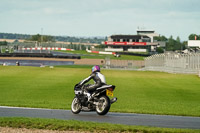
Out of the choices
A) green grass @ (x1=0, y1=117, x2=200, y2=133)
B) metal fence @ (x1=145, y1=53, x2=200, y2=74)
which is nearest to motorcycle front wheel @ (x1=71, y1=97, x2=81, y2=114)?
green grass @ (x1=0, y1=117, x2=200, y2=133)

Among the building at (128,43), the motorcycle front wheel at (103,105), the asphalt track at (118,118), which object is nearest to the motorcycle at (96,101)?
the motorcycle front wheel at (103,105)

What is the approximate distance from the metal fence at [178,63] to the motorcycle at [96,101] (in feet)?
132

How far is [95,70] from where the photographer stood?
1728 centimetres

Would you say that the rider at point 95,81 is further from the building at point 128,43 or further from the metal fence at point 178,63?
the building at point 128,43

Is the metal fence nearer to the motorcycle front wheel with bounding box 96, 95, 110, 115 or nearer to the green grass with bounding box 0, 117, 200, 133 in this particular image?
the motorcycle front wheel with bounding box 96, 95, 110, 115

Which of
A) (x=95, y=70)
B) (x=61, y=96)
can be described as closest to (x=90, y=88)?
(x=95, y=70)

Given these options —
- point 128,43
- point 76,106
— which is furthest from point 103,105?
point 128,43

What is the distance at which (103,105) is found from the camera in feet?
55.2

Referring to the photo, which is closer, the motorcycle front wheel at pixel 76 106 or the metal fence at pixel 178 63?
the motorcycle front wheel at pixel 76 106

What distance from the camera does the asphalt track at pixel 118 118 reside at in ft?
51.0

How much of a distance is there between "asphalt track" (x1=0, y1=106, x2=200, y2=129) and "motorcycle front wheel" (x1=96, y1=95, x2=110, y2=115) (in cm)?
23

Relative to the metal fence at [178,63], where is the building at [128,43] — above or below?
above

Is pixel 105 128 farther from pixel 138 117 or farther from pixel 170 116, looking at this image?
pixel 170 116

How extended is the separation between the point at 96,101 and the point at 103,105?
1.22 ft
